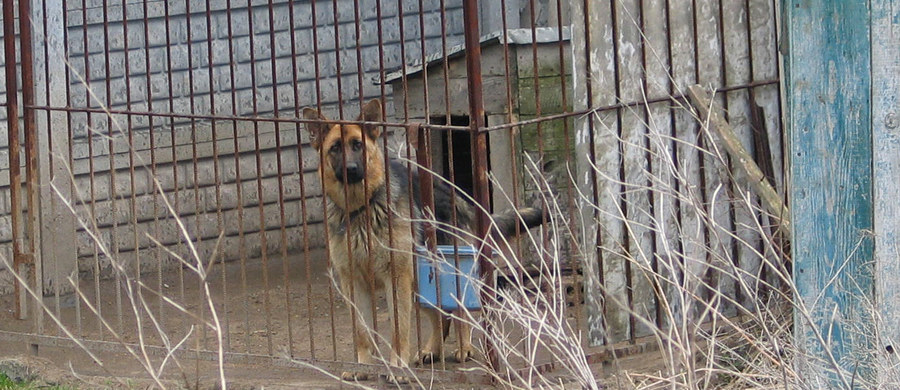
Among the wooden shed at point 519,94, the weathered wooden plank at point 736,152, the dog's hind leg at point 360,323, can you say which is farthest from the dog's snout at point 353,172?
the weathered wooden plank at point 736,152

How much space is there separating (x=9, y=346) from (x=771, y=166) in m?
4.64

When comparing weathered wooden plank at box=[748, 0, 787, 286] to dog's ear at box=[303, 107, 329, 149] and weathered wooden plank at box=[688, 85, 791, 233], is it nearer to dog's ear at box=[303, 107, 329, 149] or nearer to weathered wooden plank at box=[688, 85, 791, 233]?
weathered wooden plank at box=[688, 85, 791, 233]

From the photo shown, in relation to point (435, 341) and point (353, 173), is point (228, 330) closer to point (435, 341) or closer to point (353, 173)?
point (353, 173)

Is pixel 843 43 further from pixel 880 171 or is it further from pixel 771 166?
pixel 771 166

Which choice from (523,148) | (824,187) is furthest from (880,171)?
(523,148)

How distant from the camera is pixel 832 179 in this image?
3.94 metres

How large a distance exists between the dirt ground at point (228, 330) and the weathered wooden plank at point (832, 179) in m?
1.76

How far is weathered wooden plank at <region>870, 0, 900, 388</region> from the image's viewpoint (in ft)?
12.5

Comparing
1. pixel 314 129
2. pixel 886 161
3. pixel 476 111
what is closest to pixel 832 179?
pixel 886 161

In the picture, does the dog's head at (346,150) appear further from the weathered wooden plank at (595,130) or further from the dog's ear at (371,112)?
the weathered wooden plank at (595,130)

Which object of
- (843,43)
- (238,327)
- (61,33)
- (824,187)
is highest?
(61,33)

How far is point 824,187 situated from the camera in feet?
13.0

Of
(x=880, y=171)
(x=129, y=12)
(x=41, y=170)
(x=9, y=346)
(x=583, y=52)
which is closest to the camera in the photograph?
(x=880, y=171)

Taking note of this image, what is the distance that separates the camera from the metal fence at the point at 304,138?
5.58 meters
